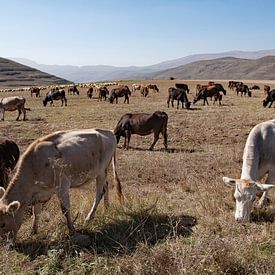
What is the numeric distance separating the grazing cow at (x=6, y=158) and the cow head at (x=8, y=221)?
248 cm

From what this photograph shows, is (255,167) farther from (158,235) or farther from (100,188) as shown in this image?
(100,188)

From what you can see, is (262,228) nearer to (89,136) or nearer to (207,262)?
(207,262)

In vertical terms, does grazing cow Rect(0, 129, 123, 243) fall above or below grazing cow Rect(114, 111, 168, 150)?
above

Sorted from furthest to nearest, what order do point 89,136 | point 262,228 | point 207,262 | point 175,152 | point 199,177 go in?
point 175,152 < point 199,177 < point 89,136 < point 262,228 < point 207,262

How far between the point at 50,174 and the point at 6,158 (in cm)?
328

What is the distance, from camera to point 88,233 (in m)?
6.06

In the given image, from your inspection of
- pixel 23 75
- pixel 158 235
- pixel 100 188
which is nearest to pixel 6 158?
pixel 100 188

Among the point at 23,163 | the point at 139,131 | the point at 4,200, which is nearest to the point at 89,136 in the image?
the point at 23,163

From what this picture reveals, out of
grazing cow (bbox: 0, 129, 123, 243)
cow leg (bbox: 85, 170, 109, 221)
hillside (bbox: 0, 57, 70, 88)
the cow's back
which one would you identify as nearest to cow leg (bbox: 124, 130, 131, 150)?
the cow's back

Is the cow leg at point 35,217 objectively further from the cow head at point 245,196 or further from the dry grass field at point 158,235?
the cow head at point 245,196

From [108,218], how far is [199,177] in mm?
3850

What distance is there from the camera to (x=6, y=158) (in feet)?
29.8

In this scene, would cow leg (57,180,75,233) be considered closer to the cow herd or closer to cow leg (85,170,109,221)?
the cow herd

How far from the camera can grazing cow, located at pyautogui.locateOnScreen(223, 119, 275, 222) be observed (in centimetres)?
630
